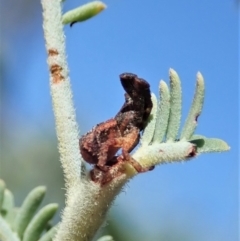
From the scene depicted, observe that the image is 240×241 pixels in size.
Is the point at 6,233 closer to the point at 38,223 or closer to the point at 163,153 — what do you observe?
the point at 38,223

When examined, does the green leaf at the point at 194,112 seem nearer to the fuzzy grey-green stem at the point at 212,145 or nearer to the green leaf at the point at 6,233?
the fuzzy grey-green stem at the point at 212,145

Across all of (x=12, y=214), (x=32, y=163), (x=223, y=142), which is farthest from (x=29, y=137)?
(x=223, y=142)

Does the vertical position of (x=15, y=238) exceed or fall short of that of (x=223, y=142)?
it falls short

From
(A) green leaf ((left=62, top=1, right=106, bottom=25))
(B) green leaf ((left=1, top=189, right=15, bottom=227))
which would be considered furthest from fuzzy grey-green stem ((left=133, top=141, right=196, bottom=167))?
(B) green leaf ((left=1, top=189, right=15, bottom=227))

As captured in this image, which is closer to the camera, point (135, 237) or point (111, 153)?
point (111, 153)

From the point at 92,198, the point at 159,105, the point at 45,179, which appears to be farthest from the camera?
the point at 45,179

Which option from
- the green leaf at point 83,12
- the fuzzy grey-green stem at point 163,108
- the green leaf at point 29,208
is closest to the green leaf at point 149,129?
the fuzzy grey-green stem at point 163,108

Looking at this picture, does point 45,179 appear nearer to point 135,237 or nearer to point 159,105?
point 135,237
